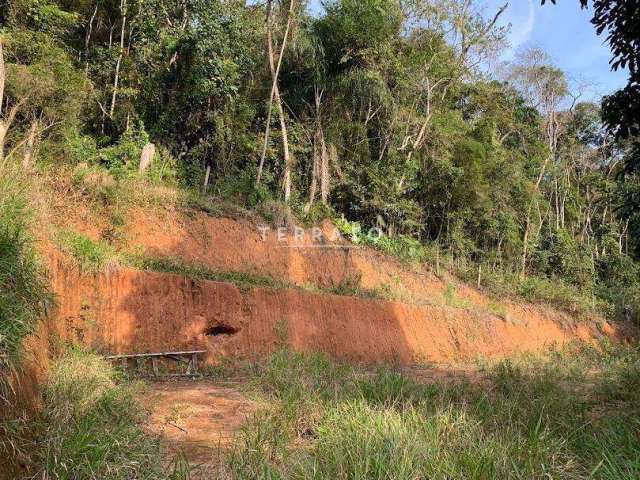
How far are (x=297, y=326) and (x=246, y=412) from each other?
649 cm

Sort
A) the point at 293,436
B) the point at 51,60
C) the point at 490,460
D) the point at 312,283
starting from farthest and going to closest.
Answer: the point at 312,283 < the point at 51,60 < the point at 293,436 < the point at 490,460

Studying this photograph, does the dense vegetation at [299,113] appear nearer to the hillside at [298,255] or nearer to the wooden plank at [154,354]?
the hillside at [298,255]

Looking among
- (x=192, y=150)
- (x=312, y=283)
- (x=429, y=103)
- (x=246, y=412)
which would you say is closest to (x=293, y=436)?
(x=246, y=412)

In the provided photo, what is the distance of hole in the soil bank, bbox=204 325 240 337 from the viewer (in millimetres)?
11378

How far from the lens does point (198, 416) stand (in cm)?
670

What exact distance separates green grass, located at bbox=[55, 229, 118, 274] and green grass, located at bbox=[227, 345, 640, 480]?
4162mm

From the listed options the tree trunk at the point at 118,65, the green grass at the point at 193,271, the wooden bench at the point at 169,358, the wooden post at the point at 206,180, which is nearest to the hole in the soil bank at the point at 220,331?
the wooden bench at the point at 169,358

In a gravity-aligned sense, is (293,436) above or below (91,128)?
below

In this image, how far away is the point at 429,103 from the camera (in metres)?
21.8

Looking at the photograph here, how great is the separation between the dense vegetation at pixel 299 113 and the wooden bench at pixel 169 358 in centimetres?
430

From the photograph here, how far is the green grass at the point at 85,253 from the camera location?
369 inches

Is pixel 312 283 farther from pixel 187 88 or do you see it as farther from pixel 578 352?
pixel 578 352

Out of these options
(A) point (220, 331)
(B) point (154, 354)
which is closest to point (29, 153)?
(B) point (154, 354)

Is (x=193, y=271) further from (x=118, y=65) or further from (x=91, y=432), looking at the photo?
(x=118, y=65)
